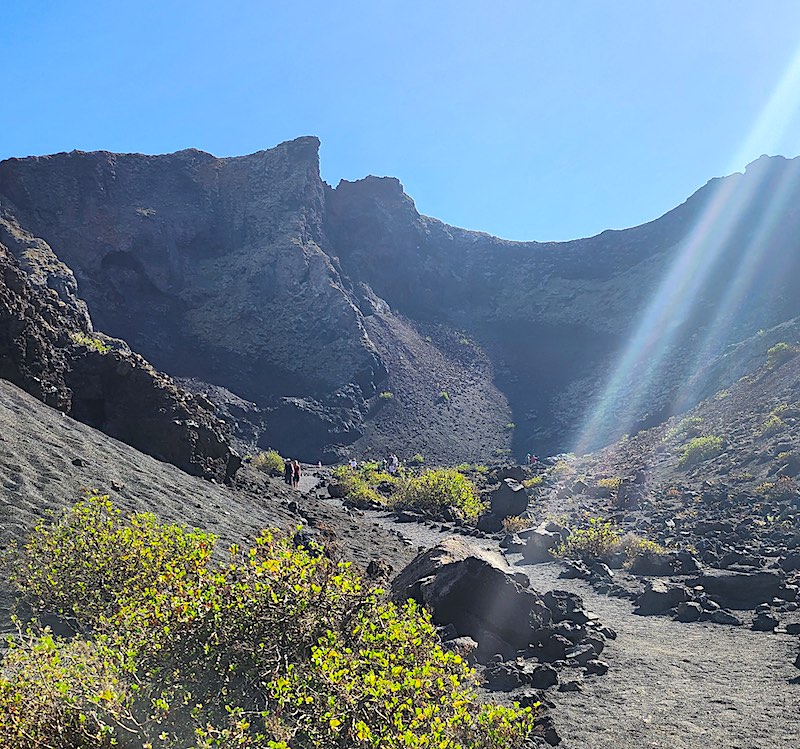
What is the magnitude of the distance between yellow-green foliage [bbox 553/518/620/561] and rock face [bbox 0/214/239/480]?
8.91m

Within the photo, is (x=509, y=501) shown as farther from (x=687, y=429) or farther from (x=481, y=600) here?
(x=687, y=429)

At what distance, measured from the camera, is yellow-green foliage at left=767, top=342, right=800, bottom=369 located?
2809 centimetres

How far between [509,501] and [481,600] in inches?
420

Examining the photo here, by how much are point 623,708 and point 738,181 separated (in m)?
68.7

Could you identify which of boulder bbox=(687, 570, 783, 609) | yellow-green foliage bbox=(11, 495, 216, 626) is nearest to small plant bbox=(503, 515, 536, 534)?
boulder bbox=(687, 570, 783, 609)

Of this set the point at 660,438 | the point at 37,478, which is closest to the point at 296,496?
the point at 37,478

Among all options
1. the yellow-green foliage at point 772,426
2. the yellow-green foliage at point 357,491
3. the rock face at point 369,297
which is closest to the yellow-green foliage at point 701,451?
the yellow-green foliage at point 772,426

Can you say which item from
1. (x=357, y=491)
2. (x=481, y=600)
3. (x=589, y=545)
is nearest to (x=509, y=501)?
(x=589, y=545)

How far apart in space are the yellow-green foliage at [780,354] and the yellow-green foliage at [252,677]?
1194 inches

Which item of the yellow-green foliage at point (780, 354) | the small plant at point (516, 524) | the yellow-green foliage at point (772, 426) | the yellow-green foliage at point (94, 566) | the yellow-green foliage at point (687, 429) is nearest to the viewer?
the yellow-green foliage at point (94, 566)

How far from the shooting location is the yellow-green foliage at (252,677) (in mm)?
2676

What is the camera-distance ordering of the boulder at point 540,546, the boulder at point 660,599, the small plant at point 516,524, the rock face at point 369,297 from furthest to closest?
1. the rock face at point 369,297
2. the small plant at point 516,524
3. the boulder at point 540,546
4. the boulder at point 660,599

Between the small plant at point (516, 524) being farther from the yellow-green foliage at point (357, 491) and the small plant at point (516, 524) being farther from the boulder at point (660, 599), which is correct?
the boulder at point (660, 599)

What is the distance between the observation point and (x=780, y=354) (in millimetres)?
28875
